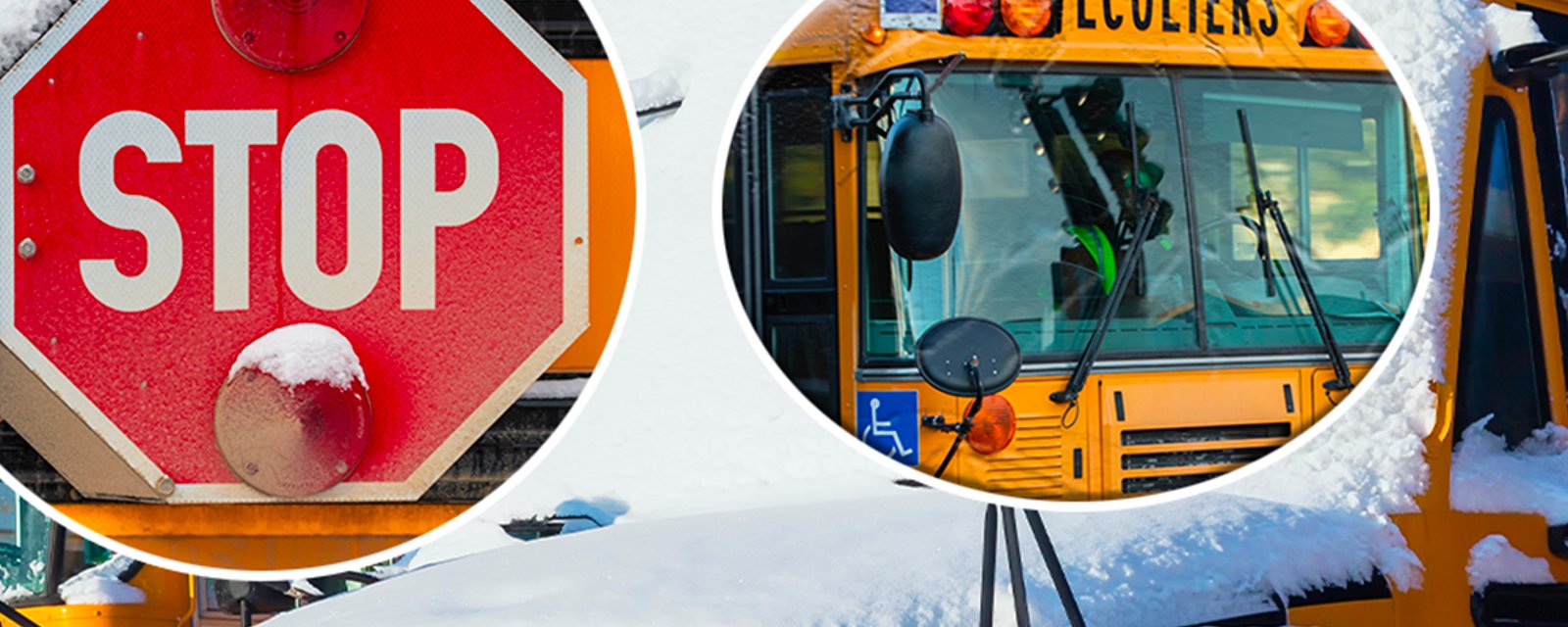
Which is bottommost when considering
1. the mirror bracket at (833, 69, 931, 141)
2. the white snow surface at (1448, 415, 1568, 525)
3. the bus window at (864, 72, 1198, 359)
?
the white snow surface at (1448, 415, 1568, 525)

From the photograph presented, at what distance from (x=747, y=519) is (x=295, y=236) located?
93cm

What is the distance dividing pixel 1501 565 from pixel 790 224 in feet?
4.44

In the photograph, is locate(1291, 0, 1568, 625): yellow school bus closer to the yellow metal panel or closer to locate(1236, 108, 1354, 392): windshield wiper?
locate(1236, 108, 1354, 392): windshield wiper

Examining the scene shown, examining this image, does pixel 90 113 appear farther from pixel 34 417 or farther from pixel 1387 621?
pixel 1387 621

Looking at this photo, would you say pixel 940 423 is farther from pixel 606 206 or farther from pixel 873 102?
pixel 606 206

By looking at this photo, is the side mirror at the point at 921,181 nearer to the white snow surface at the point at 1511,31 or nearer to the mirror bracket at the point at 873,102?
the mirror bracket at the point at 873,102

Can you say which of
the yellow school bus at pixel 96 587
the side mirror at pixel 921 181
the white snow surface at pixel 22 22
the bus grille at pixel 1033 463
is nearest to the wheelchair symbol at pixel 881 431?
the bus grille at pixel 1033 463

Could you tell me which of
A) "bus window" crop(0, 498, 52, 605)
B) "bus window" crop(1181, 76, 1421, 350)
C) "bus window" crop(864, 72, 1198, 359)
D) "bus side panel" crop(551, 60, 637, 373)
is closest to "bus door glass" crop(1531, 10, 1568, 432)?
"bus window" crop(1181, 76, 1421, 350)

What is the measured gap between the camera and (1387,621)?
1.83 meters

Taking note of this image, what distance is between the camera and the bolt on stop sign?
147 cm

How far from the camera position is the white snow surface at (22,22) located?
1.51m

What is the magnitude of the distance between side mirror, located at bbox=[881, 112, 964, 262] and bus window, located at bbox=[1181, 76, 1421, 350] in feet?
1.39

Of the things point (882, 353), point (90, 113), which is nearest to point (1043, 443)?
point (882, 353)

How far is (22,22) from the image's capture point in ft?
4.99
